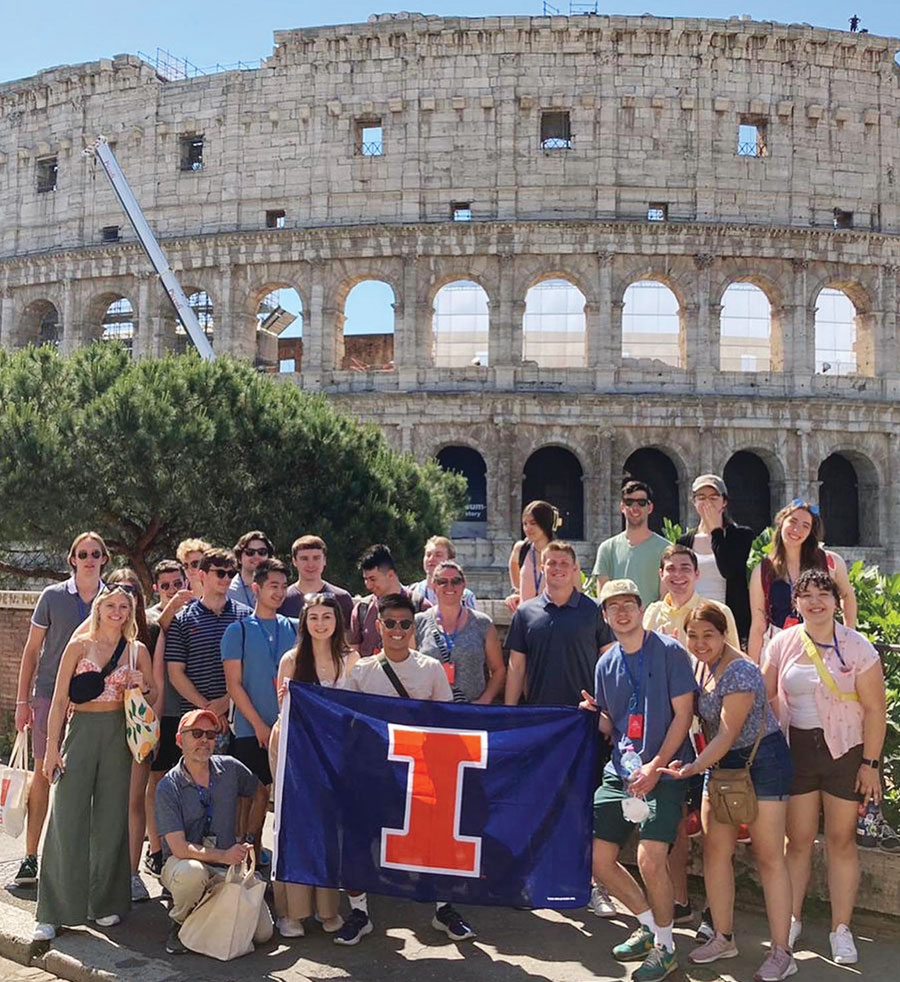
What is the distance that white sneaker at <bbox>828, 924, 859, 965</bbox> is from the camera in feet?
17.5

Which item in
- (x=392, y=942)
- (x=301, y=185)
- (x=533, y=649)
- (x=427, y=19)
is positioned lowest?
(x=392, y=942)

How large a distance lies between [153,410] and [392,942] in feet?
42.2

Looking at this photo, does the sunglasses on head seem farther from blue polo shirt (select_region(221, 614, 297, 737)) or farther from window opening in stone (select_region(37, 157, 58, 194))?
window opening in stone (select_region(37, 157, 58, 194))

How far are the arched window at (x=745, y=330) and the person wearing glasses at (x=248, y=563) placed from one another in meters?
30.9

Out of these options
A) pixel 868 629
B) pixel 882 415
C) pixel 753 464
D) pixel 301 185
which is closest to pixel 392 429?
pixel 301 185

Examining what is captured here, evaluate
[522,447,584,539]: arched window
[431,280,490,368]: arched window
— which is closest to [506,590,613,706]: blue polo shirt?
[522,447,584,539]: arched window

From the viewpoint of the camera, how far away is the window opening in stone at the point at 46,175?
3192cm

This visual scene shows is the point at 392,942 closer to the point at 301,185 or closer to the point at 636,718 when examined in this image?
the point at 636,718

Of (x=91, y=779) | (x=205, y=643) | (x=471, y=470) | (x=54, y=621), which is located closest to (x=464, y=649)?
(x=205, y=643)

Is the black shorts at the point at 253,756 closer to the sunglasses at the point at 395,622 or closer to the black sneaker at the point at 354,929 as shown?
the black sneaker at the point at 354,929

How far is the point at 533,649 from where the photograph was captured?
611 cm

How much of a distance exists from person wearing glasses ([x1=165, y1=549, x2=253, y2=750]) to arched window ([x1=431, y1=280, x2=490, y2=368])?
97.2 feet

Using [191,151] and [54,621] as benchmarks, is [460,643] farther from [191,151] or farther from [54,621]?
[191,151]

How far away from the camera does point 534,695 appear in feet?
20.1
